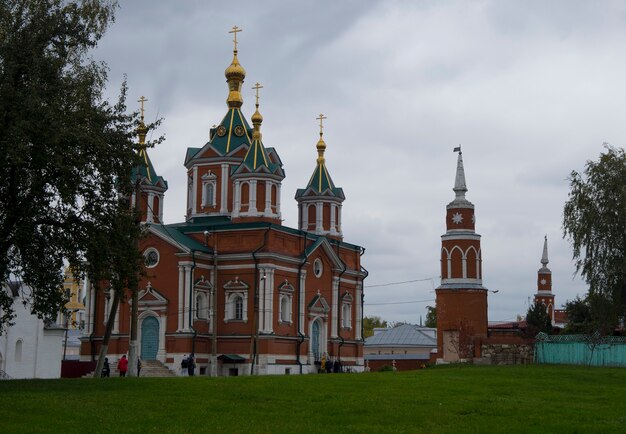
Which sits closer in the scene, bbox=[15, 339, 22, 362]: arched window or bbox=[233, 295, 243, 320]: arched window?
bbox=[15, 339, 22, 362]: arched window

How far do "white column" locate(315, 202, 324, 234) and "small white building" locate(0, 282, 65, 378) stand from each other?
18.1 metres

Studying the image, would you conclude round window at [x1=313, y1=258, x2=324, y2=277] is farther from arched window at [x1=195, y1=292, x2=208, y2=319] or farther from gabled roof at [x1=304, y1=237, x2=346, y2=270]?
arched window at [x1=195, y1=292, x2=208, y2=319]

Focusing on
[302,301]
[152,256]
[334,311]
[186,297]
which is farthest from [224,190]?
[334,311]

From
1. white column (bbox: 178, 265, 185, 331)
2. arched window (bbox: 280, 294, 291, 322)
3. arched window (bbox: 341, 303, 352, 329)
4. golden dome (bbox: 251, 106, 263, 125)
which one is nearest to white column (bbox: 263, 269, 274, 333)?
arched window (bbox: 280, 294, 291, 322)

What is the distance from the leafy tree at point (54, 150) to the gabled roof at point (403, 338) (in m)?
60.9

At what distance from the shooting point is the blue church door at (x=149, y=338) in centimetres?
4841

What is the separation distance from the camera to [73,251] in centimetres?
2481

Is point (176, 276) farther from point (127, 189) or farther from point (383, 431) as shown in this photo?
point (383, 431)

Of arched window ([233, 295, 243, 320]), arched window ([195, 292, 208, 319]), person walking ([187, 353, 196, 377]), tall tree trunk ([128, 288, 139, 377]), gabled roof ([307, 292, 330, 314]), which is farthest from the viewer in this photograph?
gabled roof ([307, 292, 330, 314])

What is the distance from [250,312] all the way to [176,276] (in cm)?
437

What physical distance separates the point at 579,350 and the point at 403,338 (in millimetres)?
35998

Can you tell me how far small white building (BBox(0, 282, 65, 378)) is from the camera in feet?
148

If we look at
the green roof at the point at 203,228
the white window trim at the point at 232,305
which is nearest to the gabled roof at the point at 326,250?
the green roof at the point at 203,228

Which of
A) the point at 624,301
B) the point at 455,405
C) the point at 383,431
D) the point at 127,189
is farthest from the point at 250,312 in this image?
the point at 383,431
